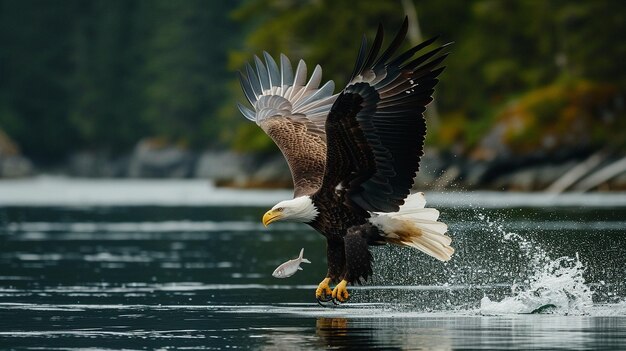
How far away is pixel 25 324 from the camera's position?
1219 cm

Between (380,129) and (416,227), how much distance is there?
1.13m

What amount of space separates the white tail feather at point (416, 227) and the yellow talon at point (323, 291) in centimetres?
66

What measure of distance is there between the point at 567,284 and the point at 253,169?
127 ft

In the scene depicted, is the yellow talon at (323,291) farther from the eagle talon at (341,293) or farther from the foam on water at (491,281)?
the foam on water at (491,281)

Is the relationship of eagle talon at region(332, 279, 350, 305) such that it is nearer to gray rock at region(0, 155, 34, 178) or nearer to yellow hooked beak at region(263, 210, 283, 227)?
yellow hooked beak at region(263, 210, 283, 227)

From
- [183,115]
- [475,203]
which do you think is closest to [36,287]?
[475,203]

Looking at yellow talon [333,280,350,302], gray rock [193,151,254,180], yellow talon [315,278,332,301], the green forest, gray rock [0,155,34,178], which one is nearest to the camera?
yellow talon [333,280,350,302]

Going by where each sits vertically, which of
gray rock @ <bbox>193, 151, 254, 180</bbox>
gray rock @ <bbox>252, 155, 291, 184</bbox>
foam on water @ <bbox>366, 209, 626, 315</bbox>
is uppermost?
gray rock @ <bbox>193, 151, 254, 180</bbox>

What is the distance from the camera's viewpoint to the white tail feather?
13430mm

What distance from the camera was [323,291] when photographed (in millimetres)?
13164

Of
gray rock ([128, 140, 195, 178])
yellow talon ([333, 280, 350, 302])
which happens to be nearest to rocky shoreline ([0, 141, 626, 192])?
yellow talon ([333, 280, 350, 302])

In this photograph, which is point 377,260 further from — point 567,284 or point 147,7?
point 147,7

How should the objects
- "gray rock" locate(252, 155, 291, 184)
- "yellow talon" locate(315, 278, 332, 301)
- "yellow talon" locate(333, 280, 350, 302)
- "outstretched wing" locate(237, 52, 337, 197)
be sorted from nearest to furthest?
"yellow talon" locate(333, 280, 350, 302) < "yellow talon" locate(315, 278, 332, 301) < "outstretched wing" locate(237, 52, 337, 197) < "gray rock" locate(252, 155, 291, 184)

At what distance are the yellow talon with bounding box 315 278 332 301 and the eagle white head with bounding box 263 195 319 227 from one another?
515 millimetres
